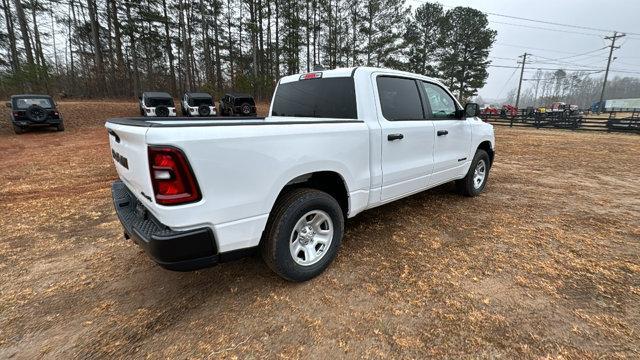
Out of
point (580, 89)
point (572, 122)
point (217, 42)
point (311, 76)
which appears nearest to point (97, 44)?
point (217, 42)

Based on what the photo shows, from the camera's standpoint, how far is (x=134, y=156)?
211cm

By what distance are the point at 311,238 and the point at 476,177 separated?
142 inches

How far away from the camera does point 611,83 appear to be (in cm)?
11325

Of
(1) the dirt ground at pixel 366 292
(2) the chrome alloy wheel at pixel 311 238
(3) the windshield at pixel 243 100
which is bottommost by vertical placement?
(1) the dirt ground at pixel 366 292

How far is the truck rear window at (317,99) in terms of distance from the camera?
3174 mm

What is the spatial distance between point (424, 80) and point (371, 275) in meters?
2.58

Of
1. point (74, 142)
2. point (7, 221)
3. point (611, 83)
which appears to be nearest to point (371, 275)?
point (7, 221)

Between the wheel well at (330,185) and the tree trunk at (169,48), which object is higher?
the tree trunk at (169,48)

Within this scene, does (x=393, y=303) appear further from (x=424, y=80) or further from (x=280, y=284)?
(x=424, y=80)

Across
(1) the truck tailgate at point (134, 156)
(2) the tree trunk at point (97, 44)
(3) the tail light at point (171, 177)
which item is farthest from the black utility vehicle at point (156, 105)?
(3) the tail light at point (171, 177)

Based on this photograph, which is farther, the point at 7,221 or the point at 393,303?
the point at 7,221

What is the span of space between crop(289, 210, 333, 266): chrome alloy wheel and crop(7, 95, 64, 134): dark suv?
15.4 meters

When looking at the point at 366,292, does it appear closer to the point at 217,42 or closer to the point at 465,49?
the point at 217,42

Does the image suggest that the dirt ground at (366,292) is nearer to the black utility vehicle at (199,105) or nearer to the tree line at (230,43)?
the black utility vehicle at (199,105)
